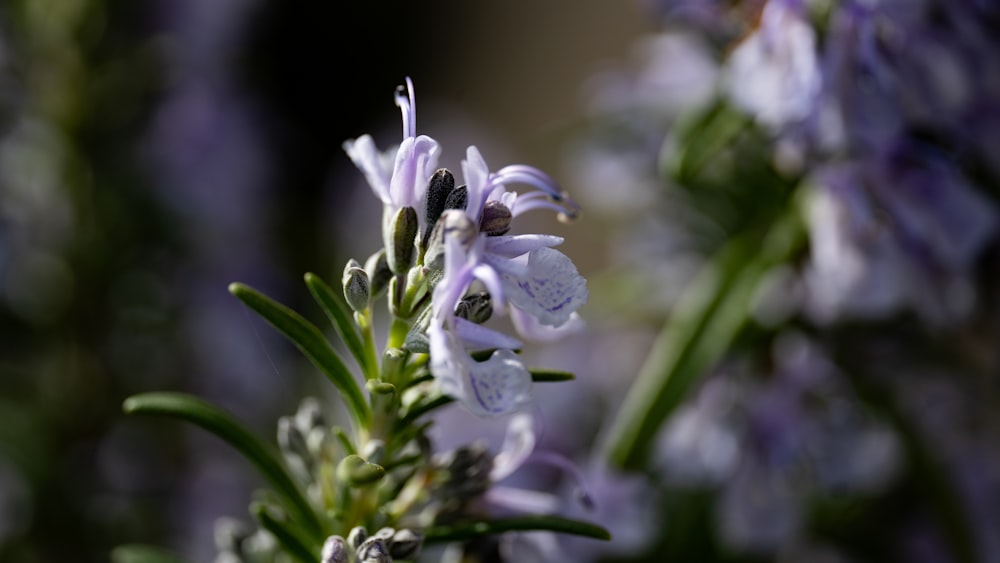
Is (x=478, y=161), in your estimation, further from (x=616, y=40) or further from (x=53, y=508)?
(x=616, y=40)

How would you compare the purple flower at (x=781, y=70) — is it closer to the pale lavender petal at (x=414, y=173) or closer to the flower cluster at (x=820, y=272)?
the flower cluster at (x=820, y=272)

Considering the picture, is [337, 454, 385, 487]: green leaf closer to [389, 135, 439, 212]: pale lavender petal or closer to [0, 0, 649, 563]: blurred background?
[389, 135, 439, 212]: pale lavender petal

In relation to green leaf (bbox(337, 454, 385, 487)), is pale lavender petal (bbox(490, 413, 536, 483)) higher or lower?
lower

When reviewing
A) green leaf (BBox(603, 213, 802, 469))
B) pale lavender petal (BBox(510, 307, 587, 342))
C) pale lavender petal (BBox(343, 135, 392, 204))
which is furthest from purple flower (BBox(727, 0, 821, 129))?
pale lavender petal (BBox(343, 135, 392, 204))

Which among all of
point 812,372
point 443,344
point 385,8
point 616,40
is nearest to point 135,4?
point 812,372

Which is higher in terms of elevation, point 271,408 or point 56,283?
point 56,283
